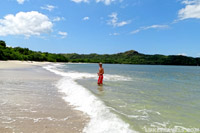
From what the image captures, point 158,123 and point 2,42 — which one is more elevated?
point 2,42

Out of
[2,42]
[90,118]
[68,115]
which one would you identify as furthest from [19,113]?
[2,42]

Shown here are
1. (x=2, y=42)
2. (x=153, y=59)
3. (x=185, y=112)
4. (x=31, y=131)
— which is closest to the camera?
(x=31, y=131)

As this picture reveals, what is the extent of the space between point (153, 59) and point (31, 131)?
201 meters

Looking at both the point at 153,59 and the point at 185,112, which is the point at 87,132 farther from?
the point at 153,59

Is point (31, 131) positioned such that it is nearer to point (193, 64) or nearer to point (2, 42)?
point (2, 42)

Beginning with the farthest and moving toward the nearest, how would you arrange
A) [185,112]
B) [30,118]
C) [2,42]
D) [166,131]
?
[2,42]
[185,112]
[30,118]
[166,131]

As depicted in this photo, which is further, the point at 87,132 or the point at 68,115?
the point at 68,115

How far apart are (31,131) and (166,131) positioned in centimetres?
390

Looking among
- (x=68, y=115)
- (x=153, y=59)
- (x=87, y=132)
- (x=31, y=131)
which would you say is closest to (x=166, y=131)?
(x=87, y=132)

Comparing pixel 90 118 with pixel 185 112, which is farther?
pixel 185 112

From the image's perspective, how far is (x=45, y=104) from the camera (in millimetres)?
6629

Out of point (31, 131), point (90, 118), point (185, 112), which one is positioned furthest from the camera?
point (185, 112)

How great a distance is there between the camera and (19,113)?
534 cm

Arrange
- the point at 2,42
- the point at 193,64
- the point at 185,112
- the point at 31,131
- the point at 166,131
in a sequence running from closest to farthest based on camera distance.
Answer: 1. the point at 31,131
2. the point at 166,131
3. the point at 185,112
4. the point at 2,42
5. the point at 193,64
